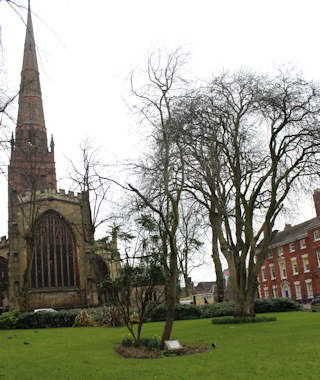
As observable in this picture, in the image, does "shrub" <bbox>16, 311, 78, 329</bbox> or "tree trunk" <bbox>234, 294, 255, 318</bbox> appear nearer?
"tree trunk" <bbox>234, 294, 255, 318</bbox>

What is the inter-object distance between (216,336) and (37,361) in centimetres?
533

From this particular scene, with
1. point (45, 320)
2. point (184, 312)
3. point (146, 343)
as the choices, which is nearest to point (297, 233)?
point (184, 312)

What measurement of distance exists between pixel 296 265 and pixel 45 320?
33.9 m

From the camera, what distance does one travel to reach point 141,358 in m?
9.37

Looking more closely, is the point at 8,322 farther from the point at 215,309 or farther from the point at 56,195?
the point at 56,195

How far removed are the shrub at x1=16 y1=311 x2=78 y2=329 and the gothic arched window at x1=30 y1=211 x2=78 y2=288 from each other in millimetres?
18428

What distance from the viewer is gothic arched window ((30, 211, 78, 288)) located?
3953cm

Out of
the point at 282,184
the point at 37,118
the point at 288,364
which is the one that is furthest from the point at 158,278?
the point at 37,118

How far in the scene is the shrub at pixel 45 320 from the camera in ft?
69.4

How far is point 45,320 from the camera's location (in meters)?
21.3

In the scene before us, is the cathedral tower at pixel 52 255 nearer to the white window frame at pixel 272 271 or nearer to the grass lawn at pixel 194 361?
the white window frame at pixel 272 271

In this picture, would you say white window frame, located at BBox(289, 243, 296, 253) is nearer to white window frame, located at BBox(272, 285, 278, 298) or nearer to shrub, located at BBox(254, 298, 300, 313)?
white window frame, located at BBox(272, 285, 278, 298)

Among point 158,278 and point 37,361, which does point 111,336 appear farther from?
point 37,361

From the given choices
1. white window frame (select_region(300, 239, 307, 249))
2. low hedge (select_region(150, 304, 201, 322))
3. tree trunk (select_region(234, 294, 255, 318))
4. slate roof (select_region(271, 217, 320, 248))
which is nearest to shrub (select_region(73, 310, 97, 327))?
low hedge (select_region(150, 304, 201, 322))
